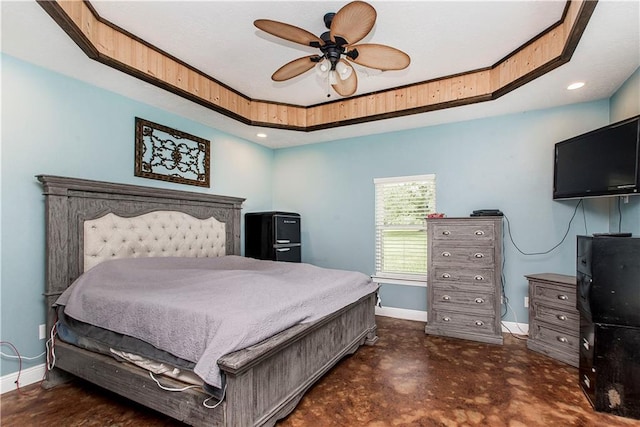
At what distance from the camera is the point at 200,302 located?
1.79 meters

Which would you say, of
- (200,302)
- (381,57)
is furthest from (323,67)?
(200,302)

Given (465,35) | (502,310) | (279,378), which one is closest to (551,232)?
(502,310)

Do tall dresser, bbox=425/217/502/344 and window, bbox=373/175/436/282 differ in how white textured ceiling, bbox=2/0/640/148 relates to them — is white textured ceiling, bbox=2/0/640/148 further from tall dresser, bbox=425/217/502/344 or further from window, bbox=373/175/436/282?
tall dresser, bbox=425/217/502/344

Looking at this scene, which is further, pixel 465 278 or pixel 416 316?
pixel 416 316

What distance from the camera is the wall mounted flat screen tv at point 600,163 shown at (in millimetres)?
2328

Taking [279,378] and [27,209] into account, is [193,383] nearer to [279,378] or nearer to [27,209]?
[279,378]

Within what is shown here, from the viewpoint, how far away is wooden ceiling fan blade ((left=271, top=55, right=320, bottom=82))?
91.1 inches

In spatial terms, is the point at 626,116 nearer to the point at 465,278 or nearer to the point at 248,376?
the point at 465,278

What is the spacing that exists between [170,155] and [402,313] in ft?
11.4

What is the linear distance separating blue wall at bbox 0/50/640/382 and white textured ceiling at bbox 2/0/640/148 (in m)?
0.22

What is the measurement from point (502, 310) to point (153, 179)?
417 centimetres

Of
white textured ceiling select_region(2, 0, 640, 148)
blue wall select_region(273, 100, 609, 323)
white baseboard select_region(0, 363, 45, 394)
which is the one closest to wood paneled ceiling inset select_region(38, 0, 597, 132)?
white textured ceiling select_region(2, 0, 640, 148)

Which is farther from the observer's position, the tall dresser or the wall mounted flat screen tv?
the tall dresser

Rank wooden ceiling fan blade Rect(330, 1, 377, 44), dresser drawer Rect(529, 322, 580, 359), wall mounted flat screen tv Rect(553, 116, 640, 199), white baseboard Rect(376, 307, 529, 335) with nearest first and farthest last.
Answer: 1. wooden ceiling fan blade Rect(330, 1, 377, 44)
2. wall mounted flat screen tv Rect(553, 116, 640, 199)
3. dresser drawer Rect(529, 322, 580, 359)
4. white baseboard Rect(376, 307, 529, 335)
